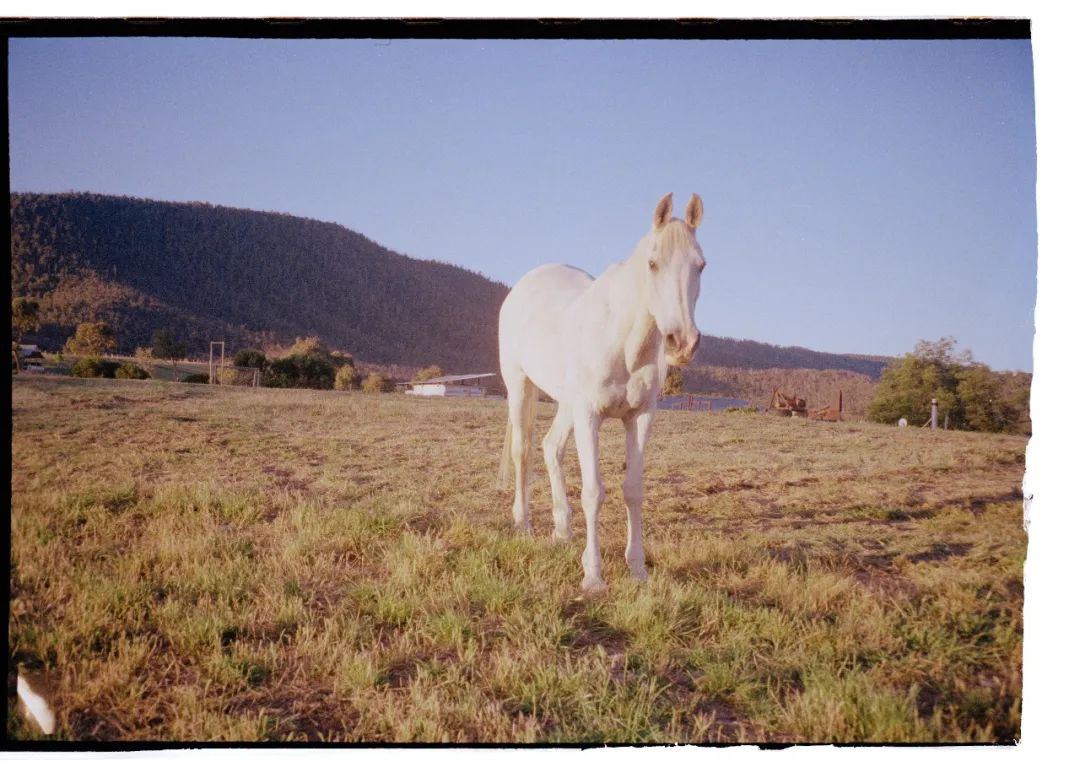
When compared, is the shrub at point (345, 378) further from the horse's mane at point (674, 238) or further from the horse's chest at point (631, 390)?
the horse's mane at point (674, 238)

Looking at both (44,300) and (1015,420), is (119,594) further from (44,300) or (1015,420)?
(1015,420)

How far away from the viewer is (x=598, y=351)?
301cm

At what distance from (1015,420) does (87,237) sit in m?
5.43

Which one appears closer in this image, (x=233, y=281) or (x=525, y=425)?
(x=233, y=281)

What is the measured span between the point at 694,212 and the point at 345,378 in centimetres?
262

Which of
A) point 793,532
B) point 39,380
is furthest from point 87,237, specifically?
point 793,532

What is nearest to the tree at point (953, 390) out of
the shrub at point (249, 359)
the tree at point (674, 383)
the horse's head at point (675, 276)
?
the tree at point (674, 383)

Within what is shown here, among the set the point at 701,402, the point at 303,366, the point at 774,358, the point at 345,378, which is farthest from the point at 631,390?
the point at 303,366

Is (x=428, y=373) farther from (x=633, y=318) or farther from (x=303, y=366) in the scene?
(x=633, y=318)

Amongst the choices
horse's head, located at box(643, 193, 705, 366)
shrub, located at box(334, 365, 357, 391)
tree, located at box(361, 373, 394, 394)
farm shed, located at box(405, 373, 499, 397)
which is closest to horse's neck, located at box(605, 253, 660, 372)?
horse's head, located at box(643, 193, 705, 366)

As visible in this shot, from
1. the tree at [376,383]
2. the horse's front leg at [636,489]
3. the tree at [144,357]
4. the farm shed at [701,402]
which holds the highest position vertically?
the tree at [144,357]

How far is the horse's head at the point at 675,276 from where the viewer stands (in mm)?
2336

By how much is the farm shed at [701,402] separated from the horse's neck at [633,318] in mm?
946

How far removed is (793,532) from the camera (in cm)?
348
